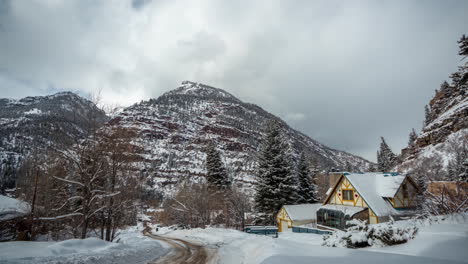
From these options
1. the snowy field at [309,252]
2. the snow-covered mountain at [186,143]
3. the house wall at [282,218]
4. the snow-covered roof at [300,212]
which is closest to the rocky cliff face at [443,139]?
the snow-covered roof at [300,212]

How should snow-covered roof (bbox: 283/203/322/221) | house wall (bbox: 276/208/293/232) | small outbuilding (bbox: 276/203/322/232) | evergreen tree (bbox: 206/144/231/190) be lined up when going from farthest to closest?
evergreen tree (bbox: 206/144/231/190) → house wall (bbox: 276/208/293/232) → snow-covered roof (bbox: 283/203/322/221) → small outbuilding (bbox: 276/203/322/232)

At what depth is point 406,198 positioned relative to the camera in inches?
953

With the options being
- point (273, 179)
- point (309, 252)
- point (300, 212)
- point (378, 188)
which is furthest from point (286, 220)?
point (309, 252)

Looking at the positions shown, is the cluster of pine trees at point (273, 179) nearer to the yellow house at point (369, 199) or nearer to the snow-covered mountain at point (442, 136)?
the yellow house at point (369, 199)

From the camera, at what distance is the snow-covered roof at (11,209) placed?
17678mm

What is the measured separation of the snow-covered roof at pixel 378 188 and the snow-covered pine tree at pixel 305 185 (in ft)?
28.1

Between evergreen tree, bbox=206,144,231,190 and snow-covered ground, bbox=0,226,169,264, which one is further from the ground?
evergreen tree, bbox=206,144,231,190

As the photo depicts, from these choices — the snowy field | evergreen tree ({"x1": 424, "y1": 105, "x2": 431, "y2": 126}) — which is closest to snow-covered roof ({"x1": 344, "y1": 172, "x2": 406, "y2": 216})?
the snowy field

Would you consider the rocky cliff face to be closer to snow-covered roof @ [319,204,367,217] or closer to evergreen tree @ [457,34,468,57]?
snow-covered roof @ [319,204,367,217]

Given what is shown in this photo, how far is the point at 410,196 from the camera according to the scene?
24.4m

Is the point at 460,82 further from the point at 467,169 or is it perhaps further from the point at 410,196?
the point at 410,196

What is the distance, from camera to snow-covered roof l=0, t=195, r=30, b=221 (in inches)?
696

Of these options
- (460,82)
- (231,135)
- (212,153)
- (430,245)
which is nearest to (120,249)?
(430,245)

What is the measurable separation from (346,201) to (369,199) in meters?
2.83
